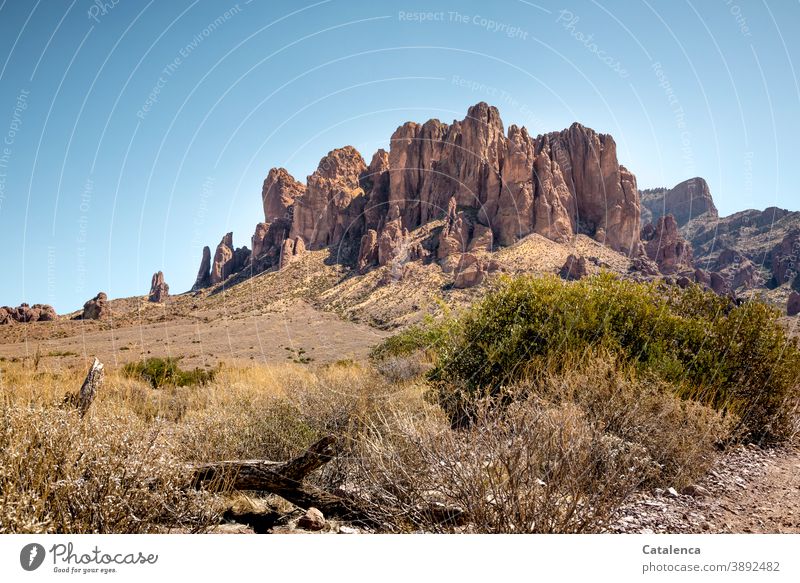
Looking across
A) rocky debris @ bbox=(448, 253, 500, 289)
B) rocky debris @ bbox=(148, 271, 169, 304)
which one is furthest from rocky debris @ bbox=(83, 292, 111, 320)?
rocky debris @ bbox=(448, 253, 500, 289)

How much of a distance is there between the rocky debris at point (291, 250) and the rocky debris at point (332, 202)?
6259mm

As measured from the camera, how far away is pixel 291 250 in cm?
10038

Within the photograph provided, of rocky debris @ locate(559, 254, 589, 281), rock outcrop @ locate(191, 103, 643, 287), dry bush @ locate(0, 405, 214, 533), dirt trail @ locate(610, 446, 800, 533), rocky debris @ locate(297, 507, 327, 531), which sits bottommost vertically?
dirt trail @ locate(610, 446, 800, 533)

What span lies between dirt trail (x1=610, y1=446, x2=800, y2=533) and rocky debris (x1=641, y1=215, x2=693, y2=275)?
104m

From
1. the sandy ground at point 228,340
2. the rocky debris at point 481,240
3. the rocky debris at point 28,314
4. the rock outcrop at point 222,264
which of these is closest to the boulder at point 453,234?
the rocky debris at point 481,240

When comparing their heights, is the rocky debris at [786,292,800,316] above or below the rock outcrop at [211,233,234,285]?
below

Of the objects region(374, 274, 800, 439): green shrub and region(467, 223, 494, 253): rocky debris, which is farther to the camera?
region(467, 223, 494, 253): rocky debris

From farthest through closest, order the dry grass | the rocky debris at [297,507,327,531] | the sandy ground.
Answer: the sandy ground → the rocky debris at [297,507,327,531] → the dry grass

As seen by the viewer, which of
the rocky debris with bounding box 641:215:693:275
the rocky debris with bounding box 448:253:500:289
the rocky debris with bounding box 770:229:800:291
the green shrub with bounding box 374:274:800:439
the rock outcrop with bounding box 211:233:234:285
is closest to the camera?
the green shrub with bounding box 374:274:800:439

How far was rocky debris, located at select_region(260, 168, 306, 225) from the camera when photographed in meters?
143

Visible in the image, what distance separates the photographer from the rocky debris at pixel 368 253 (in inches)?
3253

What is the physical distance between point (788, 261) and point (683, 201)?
87.0 m

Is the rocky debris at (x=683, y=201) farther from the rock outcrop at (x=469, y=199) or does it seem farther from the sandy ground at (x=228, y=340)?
the sandy ground at (x=228, y=340)

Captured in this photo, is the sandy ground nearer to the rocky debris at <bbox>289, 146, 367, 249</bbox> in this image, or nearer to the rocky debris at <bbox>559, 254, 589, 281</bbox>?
the rocky debris at <bbox>559, 254, 589, 281</bbox>
